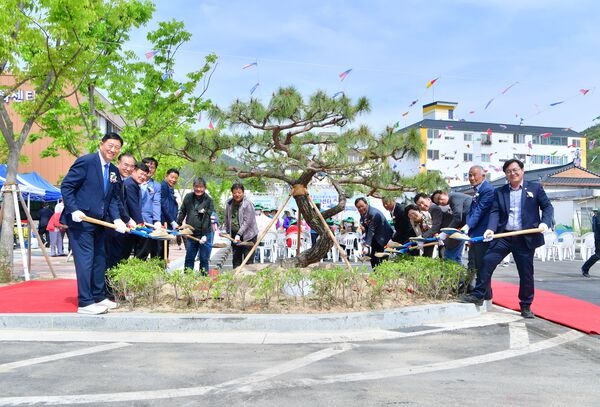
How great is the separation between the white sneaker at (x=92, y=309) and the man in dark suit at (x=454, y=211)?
4.13 m

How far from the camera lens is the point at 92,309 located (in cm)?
511

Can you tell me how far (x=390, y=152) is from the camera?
22.3ft

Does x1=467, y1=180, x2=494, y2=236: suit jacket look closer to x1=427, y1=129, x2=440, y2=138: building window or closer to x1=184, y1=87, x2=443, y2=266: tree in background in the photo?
x1=184, y1=87, x2=443, y2=266: tree in background

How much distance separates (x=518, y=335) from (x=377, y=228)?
317 centimetres

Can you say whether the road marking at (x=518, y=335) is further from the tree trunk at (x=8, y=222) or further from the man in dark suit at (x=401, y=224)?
the tree trunk at (x=8, y=222)

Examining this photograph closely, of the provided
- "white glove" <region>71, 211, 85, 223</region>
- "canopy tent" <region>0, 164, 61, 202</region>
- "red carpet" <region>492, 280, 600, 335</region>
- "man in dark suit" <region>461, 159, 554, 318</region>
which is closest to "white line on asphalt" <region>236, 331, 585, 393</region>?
"red carpet" <region>492, 280, 600, 335</region>

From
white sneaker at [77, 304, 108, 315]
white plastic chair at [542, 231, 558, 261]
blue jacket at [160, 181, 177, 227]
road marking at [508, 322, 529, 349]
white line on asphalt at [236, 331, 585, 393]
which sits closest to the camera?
white line on asphalt at [236, 331, 585, 393]

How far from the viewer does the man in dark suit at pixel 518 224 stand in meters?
5.78

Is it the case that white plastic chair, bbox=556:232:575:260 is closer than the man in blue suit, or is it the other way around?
the man in blue suit

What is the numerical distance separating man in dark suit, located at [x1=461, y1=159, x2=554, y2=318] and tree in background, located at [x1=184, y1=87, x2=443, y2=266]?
3.68 ft

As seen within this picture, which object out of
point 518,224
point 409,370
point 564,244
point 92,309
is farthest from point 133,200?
point 564,244

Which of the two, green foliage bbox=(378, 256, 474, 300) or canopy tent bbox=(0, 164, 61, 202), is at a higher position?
canopy tent bbox=(0, 164, 61, 202)

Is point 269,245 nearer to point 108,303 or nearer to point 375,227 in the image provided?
point 375,227

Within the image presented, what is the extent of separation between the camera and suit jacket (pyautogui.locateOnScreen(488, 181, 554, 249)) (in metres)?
5.78
